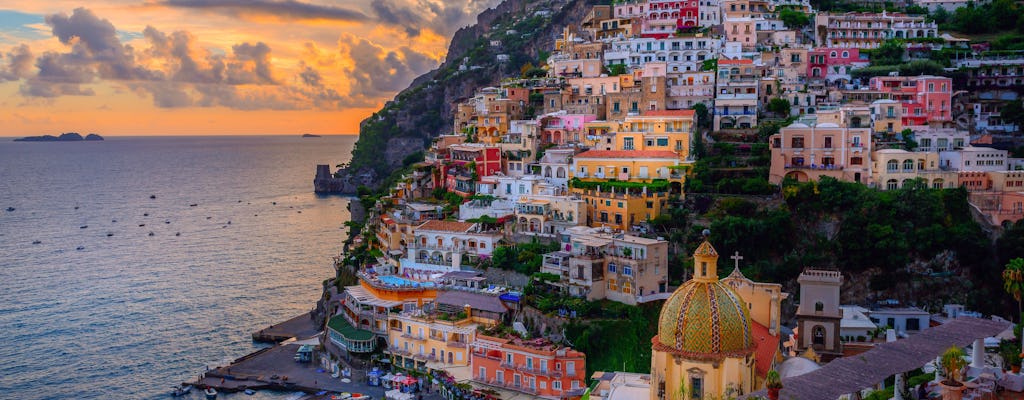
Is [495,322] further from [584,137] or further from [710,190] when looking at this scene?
[584,137]

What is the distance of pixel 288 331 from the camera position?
6016cm

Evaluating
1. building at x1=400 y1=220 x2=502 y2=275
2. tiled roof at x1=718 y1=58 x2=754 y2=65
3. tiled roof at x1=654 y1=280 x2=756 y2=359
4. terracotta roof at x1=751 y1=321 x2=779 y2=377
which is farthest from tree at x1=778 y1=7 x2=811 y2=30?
tiled roof at x1=654 y1=280 x2=756 y2=359

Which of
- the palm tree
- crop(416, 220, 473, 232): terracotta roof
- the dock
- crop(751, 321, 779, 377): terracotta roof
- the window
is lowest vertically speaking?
the dock

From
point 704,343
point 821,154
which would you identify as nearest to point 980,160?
point 821,154

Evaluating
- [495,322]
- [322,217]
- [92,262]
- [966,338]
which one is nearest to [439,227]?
[495,322]

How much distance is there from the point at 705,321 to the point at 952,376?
22.3 feet

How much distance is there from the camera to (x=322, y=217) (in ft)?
366

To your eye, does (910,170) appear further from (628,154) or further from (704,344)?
(704,344)

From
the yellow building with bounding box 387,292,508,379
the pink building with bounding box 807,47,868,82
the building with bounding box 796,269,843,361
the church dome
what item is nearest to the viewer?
the church dome

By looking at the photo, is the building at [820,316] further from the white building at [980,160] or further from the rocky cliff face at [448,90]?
the rocky cliff face at [448,90]

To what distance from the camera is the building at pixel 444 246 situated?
179 feet

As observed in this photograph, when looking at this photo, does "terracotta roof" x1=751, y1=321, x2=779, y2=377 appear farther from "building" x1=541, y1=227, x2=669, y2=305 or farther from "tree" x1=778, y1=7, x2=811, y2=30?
"tree" x1=778, y1=7, x2=811, y2=30

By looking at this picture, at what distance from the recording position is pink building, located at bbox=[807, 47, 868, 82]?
227 ft

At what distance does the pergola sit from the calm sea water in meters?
32.7
